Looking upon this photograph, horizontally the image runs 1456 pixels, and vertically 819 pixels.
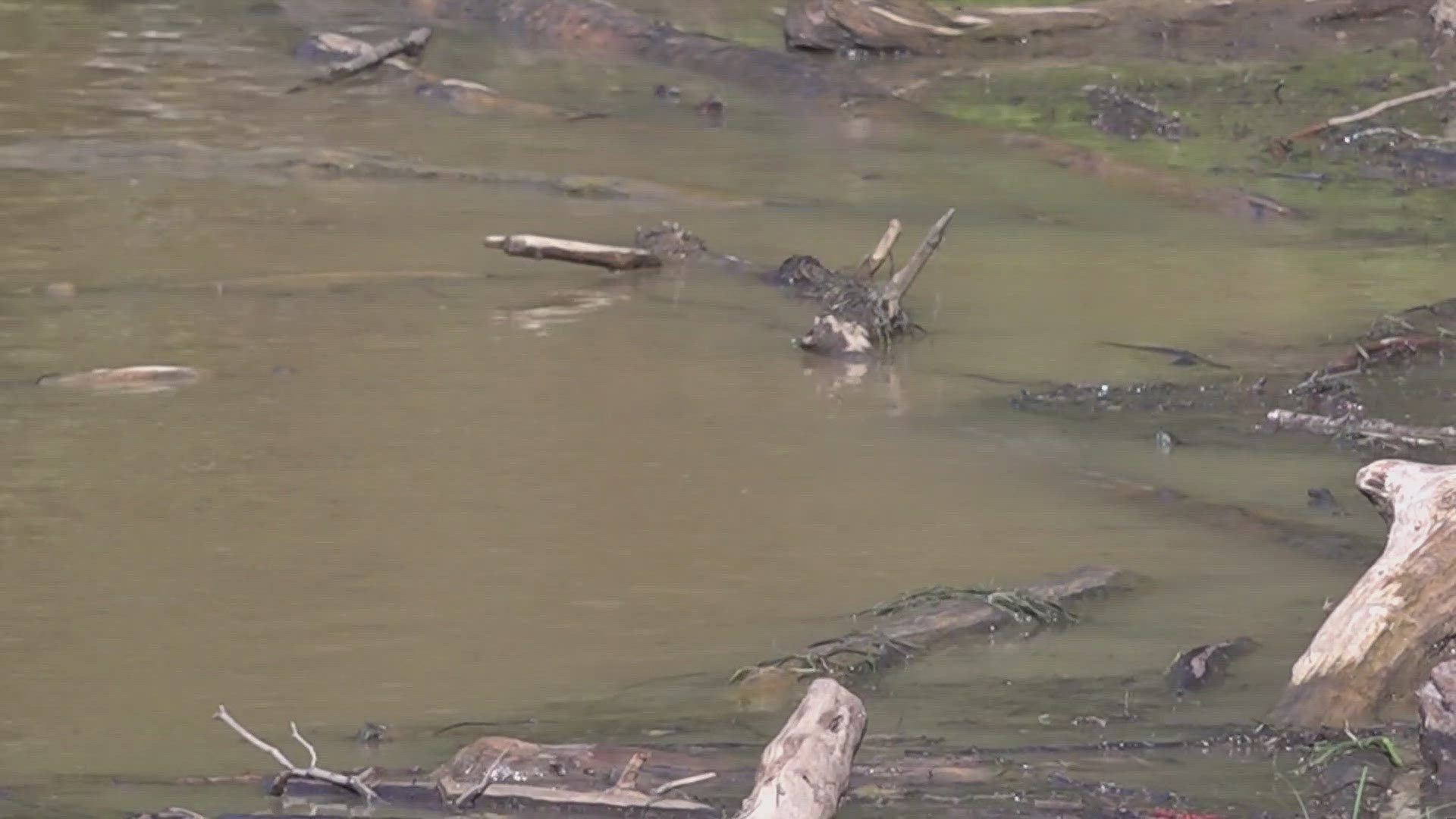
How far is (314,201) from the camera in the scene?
12.2m

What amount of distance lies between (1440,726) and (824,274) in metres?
5.61

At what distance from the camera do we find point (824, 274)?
10047mm

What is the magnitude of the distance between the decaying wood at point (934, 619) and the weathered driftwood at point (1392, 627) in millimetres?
921

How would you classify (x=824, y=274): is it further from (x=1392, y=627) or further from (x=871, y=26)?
(x=871, y=26)

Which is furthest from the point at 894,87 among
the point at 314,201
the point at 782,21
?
the point at 314,201

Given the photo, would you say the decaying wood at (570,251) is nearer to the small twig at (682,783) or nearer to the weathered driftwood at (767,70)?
the weathered driftwood at (767,70)

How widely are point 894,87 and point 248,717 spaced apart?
11.1 metres

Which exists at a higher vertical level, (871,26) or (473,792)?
(473,792)

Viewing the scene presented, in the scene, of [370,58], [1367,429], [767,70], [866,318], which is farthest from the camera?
[767,70]

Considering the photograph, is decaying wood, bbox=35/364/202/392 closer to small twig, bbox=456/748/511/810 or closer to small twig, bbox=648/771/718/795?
small twig, bbox=456/748/511/810

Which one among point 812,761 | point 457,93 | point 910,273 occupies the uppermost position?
point 812,761

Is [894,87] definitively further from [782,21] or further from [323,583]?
[323,583]

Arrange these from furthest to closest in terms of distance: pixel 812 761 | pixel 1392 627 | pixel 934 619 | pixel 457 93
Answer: pixel 457 93, pixel 934 619, pixel 1392 627, pixel 812 761

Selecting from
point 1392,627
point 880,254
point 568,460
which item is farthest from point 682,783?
point 880,254
